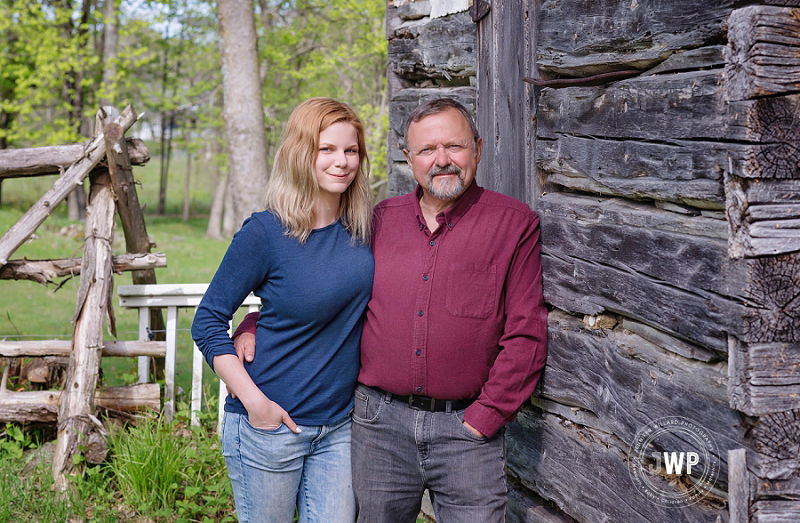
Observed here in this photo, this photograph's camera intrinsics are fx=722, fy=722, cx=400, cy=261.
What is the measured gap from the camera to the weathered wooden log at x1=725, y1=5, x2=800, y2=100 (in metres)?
1.78

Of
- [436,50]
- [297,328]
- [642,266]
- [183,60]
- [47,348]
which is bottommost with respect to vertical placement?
[47,348]

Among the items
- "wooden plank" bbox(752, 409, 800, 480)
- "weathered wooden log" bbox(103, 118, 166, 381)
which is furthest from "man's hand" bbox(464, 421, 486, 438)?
"weathered wooden log" bbox(103, 118, 166, 381)

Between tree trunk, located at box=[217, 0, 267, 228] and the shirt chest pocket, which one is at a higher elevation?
tree trunk, located at box=[217, 0, 267, 228]

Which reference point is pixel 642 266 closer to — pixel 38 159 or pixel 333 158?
pixel 333 158

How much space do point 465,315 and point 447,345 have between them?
0.40 feet

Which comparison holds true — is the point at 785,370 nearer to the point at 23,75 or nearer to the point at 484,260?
the point at 484,260

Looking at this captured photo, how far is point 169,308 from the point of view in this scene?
5062 mm

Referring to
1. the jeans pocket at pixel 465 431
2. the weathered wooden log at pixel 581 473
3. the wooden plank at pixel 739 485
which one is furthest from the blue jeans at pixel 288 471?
the wooden plank at pixel 739 485

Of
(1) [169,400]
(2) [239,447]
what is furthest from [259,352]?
(1) [169,400]

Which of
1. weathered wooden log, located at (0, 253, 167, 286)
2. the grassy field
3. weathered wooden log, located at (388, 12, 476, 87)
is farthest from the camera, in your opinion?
the grassy field

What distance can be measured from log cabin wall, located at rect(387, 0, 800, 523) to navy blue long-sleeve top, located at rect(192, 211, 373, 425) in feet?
2.57

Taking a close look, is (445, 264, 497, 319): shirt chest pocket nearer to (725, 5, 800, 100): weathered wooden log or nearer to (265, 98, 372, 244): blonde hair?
(265, 98, 372, 244): blonde hair

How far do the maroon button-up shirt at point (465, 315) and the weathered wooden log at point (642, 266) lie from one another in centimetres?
14

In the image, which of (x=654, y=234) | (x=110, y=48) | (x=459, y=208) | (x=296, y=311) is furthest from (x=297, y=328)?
(x=110, y=48)
